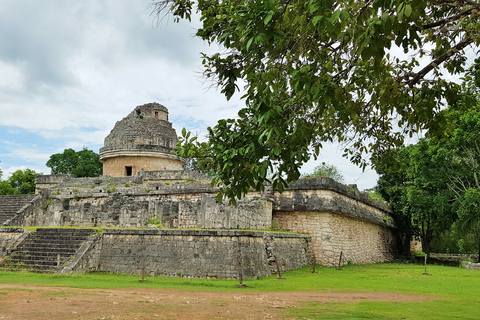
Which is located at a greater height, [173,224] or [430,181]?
[430,181]

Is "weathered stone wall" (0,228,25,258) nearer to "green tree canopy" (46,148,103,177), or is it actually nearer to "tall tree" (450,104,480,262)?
"tall tree" (450,104,480,262)

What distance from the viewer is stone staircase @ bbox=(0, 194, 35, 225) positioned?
1961cm

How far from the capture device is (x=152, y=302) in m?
7.90

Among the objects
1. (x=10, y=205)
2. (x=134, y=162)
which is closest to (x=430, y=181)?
(x=134, y=162)

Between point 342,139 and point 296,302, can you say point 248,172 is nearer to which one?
point 342,139

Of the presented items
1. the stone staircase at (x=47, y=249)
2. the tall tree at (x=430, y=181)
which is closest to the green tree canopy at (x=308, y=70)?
the stone staircase at (x=47, y=249)

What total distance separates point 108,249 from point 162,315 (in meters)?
7.43

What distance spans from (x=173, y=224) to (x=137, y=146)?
11.2 meters

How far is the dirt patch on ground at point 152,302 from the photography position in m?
6.73

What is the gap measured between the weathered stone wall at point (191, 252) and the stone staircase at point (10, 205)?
28.5 feet

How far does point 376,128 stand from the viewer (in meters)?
8.06

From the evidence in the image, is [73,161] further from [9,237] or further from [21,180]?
[9,237]

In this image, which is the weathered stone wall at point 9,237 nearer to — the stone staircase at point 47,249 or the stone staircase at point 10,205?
the stone staircase at point 47,249

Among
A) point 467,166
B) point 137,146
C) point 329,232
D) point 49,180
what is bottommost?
point 329,232
